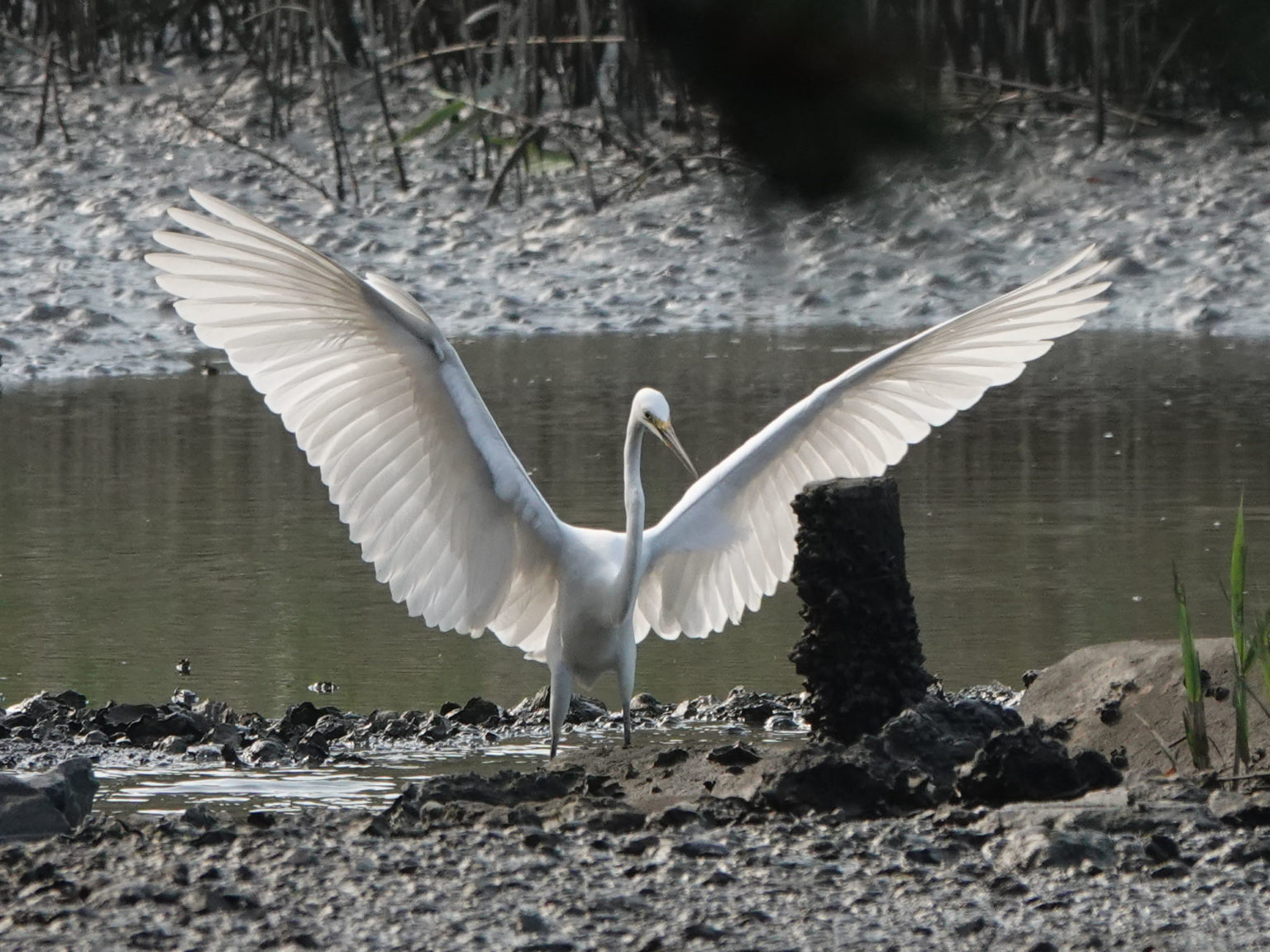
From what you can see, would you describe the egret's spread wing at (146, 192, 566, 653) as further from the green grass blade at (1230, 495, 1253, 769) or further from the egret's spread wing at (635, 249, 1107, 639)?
the green grass blade at (1230, 495, 1253, 769)

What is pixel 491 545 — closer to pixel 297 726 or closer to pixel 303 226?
pixel 297 726

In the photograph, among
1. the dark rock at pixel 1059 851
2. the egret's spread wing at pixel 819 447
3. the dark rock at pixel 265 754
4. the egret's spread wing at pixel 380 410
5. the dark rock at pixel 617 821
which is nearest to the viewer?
the dark rock at pixel 1059 851

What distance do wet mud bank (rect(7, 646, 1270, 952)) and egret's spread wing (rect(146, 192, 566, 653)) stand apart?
82 cm

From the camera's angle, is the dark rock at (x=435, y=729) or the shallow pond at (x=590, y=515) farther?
the shallow pond at (x=590, y=515)

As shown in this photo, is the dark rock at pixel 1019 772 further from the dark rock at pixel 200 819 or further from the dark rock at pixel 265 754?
the dark rock at pixel 265 754

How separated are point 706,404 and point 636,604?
4454mm

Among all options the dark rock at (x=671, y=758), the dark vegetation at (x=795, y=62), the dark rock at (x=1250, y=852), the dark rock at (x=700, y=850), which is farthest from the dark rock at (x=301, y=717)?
the dark vegetation at (x=795, y=62)

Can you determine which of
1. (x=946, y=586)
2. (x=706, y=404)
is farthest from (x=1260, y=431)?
(x=946, y=586)

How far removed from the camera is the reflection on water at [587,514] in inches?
241

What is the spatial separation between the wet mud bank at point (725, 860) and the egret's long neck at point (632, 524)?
0.64m

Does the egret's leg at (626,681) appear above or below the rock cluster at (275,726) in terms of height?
above

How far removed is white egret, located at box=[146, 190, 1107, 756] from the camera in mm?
4965

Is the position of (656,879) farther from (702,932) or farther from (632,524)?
(632,524)

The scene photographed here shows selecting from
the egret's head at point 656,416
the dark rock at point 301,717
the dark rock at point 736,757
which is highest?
the egret's head at point 656,416
